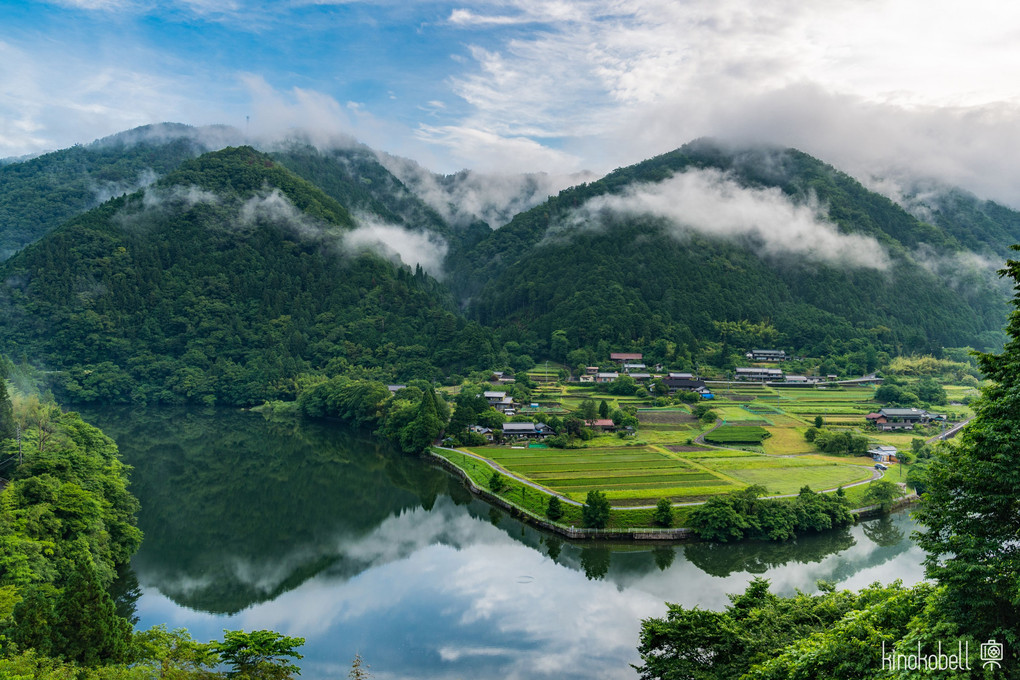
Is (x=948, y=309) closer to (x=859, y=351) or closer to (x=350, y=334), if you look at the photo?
(x=859, y=351)

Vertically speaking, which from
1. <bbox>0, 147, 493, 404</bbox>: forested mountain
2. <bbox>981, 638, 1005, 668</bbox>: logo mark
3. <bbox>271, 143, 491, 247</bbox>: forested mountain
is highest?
<bbox>271, 143, 491, 247</bbox>: forested mountain

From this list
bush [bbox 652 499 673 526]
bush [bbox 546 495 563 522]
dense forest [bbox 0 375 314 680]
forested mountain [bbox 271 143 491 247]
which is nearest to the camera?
dense forest [bbox 0 375 314 680]

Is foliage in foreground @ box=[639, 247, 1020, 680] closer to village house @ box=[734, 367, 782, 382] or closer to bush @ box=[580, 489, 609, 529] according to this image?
bush @ box=[580, 489, 609, 529]

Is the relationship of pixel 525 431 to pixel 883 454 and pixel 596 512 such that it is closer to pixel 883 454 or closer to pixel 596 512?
pixel 596 512

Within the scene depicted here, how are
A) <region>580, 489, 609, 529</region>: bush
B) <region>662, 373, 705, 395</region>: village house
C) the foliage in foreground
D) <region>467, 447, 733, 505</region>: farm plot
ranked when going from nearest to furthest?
the foliage in foreground
<region>580, 489, 609, 529</region>: bush
<region>467, 447, 733, 505</region>: farm plot
<region>662, 373, 705, 395</region>: village house

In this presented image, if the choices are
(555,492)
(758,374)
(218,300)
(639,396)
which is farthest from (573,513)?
(218,300)

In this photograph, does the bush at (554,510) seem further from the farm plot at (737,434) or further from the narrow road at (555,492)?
the farm plot at (737,434)

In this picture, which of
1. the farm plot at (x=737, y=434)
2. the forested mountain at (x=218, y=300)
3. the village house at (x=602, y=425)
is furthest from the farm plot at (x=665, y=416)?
the forested mountain at (x=218, y=300)

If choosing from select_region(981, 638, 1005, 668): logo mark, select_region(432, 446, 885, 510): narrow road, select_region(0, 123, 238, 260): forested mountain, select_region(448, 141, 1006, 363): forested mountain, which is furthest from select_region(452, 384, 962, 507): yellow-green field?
select_region(0, 123, 238, 260): forested mountain
